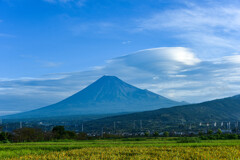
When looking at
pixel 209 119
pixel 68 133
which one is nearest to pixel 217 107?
pixel 209 119

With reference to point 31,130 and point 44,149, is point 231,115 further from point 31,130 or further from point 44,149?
point 44,149

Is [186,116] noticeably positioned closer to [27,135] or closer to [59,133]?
[59,133]

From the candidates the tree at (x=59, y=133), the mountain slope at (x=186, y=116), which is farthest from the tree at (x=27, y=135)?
the mountain slope at (x=186, y=116)

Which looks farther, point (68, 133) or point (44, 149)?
point (68, 133)

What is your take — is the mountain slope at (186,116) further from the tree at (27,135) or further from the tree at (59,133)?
the tree at (27,135)

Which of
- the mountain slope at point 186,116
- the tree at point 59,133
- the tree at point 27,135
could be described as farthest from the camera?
the mountain slope at point 186,116

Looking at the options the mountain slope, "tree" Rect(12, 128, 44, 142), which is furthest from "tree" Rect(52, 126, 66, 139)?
the mountain slope

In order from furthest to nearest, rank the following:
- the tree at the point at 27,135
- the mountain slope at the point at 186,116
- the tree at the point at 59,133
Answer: the mountain slope at the point at 186,116, the tree at the point at 59,133, the tree at the point at 27,135

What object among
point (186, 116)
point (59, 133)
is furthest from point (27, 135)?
point (186, 116)
